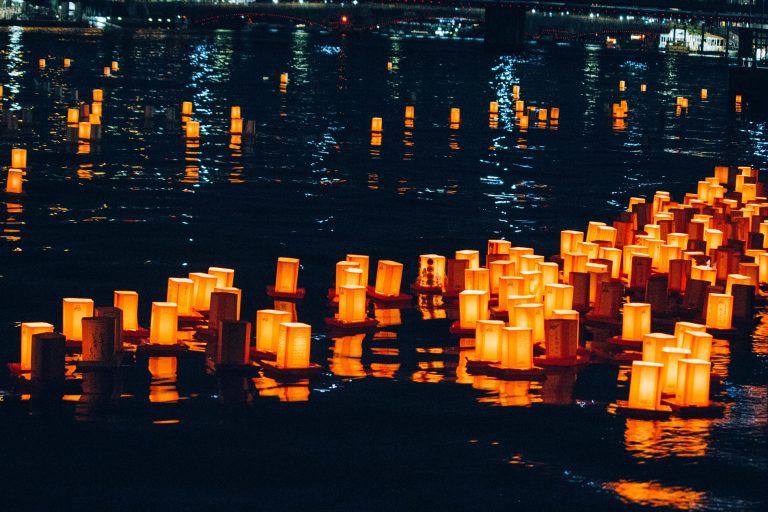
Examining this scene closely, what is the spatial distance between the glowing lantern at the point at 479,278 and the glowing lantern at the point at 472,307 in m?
0.77

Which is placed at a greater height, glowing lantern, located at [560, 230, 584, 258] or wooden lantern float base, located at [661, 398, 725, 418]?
glowing lantern, located at [560, 230, 584, 258]

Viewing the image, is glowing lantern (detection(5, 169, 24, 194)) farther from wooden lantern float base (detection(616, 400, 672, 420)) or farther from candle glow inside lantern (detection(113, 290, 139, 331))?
wooden lantern float base (detection(616, 400, 672, 420))

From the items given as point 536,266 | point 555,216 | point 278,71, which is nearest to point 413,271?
point 536,266

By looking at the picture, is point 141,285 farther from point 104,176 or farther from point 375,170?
point 375,170

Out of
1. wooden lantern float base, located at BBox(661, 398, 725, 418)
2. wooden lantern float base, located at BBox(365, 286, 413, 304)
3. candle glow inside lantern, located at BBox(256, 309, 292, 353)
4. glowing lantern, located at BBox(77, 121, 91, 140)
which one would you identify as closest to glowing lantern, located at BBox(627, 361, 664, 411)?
wooden lantern float base, located at BBox(661, 398, 725, 418)

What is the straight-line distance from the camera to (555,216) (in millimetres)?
24844

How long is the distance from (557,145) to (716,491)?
99.5 ft

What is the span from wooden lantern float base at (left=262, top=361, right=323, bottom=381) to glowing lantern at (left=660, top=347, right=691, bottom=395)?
10.0 ft

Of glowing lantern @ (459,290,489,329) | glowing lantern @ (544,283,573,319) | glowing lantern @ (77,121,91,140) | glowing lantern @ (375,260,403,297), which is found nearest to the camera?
glowing lantern @ (459,290,489,329)

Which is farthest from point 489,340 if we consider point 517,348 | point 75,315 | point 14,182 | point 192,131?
point 192,131

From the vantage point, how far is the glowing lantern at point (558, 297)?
15.2 metres

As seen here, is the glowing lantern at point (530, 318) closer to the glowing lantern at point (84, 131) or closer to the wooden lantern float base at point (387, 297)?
the wooden lantern float base at point (387, 297)

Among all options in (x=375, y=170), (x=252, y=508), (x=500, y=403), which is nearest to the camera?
(x=252, y=508)

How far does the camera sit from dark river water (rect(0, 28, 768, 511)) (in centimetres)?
1033
